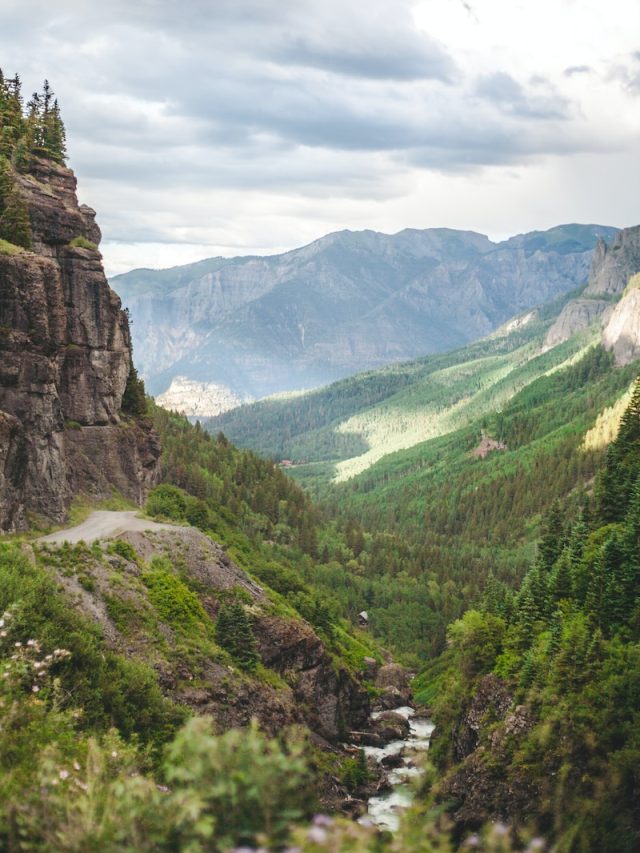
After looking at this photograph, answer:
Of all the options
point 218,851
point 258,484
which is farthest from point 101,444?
point 258,484

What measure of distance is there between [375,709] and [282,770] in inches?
3795

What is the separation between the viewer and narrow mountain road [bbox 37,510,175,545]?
64.8 meters

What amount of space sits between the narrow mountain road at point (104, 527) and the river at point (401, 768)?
31.0 m

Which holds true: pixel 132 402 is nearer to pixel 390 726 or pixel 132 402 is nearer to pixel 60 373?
pixel 60 373

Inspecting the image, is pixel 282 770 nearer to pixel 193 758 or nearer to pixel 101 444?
pixel 193 758

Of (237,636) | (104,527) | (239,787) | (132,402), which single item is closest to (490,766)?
(237,636)

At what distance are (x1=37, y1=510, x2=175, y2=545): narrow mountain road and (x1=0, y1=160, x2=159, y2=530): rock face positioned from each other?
2572 millimetres

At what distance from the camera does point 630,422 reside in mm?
98375

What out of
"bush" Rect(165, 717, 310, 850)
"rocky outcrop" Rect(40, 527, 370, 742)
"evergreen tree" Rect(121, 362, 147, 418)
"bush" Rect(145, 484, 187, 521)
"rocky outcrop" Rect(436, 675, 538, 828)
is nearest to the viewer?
"bush" Rect(165, 717, 310, 850)

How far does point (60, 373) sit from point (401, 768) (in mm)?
54797

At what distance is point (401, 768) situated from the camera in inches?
3152

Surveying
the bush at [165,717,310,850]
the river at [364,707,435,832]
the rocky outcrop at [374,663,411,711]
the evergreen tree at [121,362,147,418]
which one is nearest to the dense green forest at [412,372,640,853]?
the river at [364,707,435,832]

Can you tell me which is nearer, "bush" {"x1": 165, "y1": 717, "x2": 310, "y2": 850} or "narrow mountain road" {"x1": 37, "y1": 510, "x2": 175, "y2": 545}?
"bush" {"x1": 165, "y1": 717, "x2": 310, "y2": 850}

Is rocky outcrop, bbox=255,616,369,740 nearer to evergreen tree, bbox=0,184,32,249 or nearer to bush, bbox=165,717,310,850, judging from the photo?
evergreen tree, bbox=0,184,32,249
